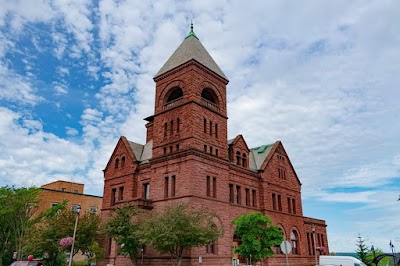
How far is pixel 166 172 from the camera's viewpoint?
36.2 m

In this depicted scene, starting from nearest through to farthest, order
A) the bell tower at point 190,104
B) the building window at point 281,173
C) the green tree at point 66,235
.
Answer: the green tree at point 66,235
the bell tower at point 190,104
the building window at point 281,173

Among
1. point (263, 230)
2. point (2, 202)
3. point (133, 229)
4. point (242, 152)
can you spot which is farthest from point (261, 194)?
point (2, 202)

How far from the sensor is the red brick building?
3467cm

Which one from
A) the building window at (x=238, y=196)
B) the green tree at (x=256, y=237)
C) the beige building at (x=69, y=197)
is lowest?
the green tree at (x=256, y=237)

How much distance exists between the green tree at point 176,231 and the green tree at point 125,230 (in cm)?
231

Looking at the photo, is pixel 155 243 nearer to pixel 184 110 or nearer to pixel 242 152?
pixel 184 110

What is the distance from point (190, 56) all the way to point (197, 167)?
12677 mm

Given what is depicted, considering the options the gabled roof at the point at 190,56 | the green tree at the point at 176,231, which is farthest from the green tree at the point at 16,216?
the gabled roof at the point at 190,56

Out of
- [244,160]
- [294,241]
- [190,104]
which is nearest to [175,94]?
[190,104]

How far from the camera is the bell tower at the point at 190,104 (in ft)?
120

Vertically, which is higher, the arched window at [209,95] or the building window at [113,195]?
the arched window at [209,95]

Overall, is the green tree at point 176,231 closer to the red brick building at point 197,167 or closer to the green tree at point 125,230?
the green tree at point 125,230

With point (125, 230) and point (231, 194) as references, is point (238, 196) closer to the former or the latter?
point (231, 194)

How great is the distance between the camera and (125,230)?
31.2 meters
